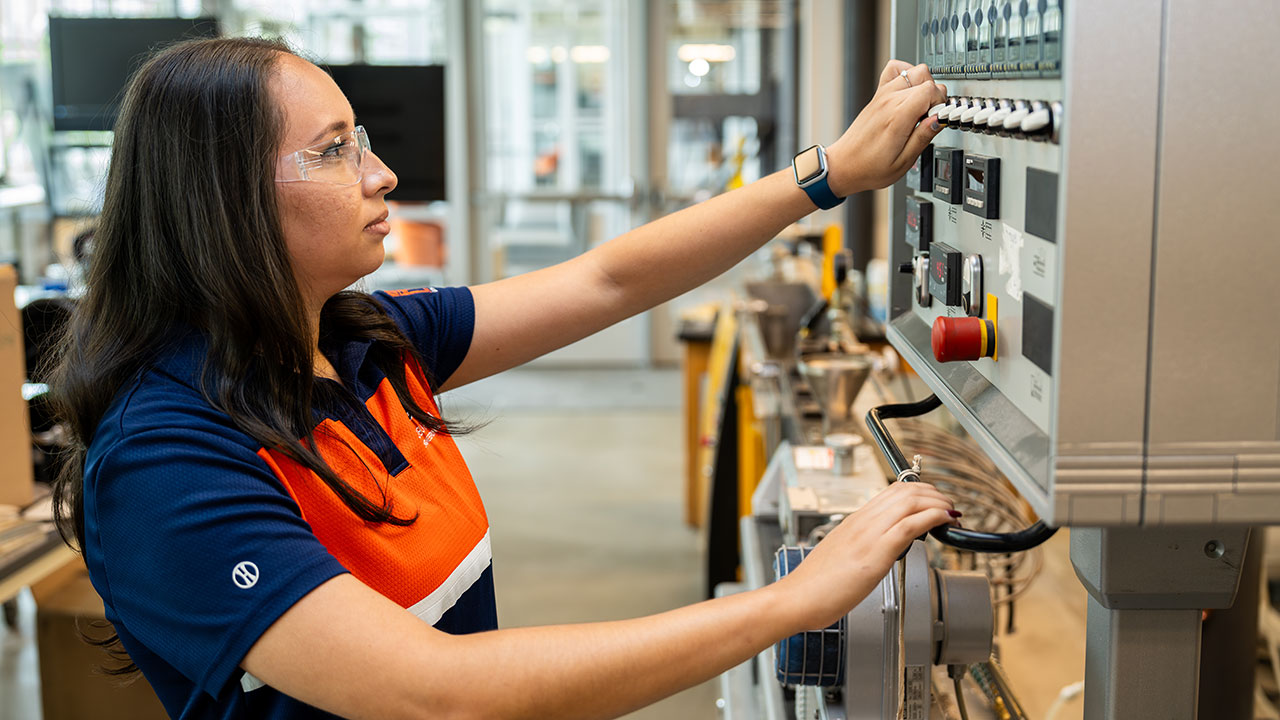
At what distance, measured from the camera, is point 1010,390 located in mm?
884

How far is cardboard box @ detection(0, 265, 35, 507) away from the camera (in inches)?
80.6

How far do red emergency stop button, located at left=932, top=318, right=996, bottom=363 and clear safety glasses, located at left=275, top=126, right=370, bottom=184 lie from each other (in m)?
0.55

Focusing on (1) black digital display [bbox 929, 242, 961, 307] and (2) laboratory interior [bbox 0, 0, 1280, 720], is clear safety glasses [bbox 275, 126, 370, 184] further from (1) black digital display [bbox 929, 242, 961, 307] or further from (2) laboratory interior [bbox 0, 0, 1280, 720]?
(1) black digital display [bbox 929, 242, 961, 307]

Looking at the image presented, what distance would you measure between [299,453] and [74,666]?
5.65 ft

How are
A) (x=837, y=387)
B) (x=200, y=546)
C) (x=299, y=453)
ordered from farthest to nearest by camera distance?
1. (x=837, y=387)
2. (x=299, y=453)
3. (x=200, y=546)

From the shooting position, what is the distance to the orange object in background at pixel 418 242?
6949 mm

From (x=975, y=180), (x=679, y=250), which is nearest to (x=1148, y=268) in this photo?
(x=975, y=180)

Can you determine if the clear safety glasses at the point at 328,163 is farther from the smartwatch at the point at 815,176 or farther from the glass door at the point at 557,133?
the glass door at the point at 557,133

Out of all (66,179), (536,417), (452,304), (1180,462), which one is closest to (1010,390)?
(1180,462)

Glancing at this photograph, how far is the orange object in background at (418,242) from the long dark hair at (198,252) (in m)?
6.02

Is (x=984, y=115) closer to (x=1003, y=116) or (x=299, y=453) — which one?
(x=1003, y=116)

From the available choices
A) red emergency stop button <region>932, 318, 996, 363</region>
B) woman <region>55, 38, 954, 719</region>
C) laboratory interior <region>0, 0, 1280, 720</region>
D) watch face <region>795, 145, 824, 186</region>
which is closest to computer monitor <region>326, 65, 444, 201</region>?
laboratory interior <region>0, 0, 1280, 720</region>

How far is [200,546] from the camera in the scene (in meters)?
0.83

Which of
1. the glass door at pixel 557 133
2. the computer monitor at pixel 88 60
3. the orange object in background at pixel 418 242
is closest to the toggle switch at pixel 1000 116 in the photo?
the computer monitor at pixel 88 60
